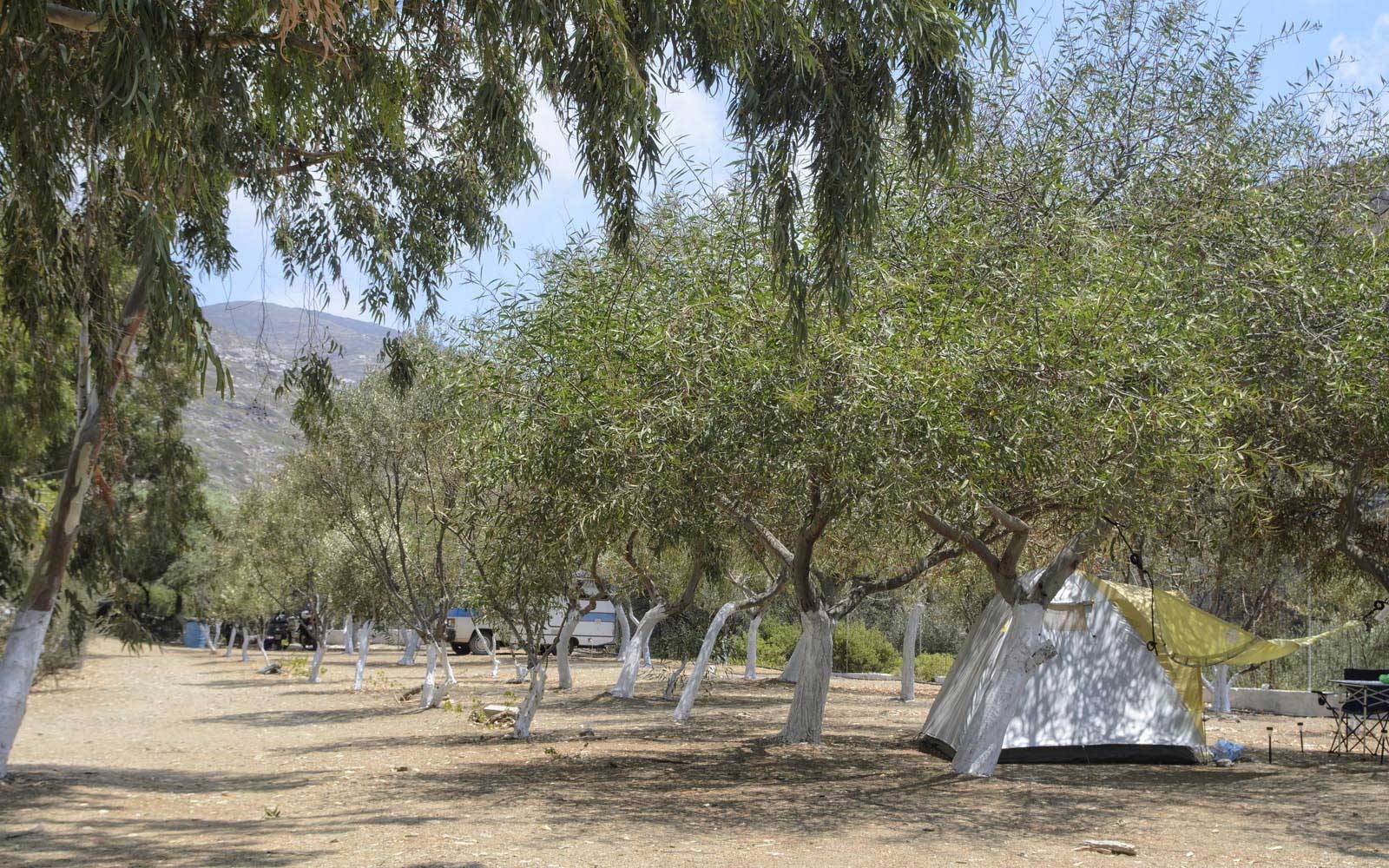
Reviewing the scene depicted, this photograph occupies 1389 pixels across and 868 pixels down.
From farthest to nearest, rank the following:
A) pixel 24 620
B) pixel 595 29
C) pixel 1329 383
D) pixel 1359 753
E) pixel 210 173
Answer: pixel 1359 753 < pixel 24 620 < pixel 1329 383 < pixel 210 173 < pixel 595 29

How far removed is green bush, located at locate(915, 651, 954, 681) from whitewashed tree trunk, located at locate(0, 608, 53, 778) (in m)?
27.1

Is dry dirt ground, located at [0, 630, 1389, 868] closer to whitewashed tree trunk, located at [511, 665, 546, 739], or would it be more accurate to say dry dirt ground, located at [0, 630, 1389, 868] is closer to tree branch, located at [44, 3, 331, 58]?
whitewashed tree trunk, located at [511, 665, 546, 739]

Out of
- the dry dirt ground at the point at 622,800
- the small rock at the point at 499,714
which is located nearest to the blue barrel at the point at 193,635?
the dry dirt ground at the point at 622,800

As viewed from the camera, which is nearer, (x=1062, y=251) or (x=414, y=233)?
(x=1062, y=251)

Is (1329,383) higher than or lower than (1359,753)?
higher

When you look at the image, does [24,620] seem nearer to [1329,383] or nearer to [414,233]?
[414,233]

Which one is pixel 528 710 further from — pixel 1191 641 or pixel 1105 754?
pixel 1191 641

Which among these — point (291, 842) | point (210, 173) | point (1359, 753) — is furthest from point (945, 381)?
point (1359, 753)

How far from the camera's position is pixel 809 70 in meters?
6.00

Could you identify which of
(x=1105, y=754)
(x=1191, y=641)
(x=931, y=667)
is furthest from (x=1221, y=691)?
(x=931, y=667)

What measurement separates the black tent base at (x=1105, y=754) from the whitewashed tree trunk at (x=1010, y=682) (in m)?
1.77

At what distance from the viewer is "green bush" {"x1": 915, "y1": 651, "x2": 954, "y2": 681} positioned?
113ft

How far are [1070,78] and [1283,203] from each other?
7.80 ft

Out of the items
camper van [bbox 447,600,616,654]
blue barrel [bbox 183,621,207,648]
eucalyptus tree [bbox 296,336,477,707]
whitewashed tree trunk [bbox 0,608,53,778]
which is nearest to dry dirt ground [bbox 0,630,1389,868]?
whitewashed tree trunk [bbox 0,608,53,778]
